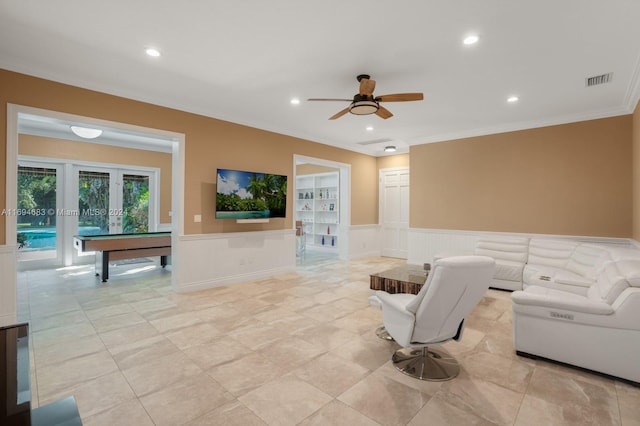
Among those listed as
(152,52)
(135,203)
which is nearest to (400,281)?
(152,52)

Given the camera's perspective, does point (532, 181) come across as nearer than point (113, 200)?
Yes

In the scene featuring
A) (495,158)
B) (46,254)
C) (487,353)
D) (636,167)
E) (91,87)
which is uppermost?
(91,87)

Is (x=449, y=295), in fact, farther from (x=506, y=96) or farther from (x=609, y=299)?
(x=506, y=96)

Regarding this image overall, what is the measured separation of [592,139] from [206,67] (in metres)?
6.15

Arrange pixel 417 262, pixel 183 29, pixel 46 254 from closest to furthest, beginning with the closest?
pixel 183 29 → pixel 46 254 → pixel 417 262

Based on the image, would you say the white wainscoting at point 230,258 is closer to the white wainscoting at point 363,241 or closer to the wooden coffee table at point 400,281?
the white wainscoting at point 363,241

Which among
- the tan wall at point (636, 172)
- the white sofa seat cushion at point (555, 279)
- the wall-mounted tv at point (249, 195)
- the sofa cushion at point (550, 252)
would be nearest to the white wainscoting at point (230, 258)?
the wall-mounted tv at point (249, 195)

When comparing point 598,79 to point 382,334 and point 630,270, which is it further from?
point 382,334

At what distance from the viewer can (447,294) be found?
2.34 m

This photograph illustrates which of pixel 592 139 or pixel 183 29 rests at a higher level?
pixel 183 29

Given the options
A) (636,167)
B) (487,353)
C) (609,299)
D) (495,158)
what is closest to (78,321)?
(487,353)

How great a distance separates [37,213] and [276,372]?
708 centimetres

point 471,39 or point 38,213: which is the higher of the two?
point 471,39

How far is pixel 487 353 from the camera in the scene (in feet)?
9.89
